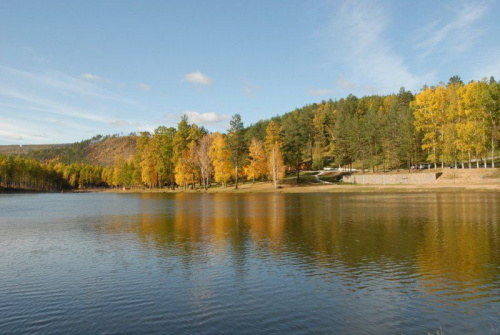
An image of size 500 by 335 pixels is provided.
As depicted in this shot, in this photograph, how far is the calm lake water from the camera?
568 inches

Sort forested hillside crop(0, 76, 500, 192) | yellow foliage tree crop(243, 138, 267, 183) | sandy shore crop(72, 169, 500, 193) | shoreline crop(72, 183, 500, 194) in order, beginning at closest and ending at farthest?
shoreline crop(72, 183, 500, 194) < sandy shore crop(72, 169, 500, 193) < forested hillside crop(0, 76, 500, 192) < yellow foliage tree crop(243, 138, 267, 183)

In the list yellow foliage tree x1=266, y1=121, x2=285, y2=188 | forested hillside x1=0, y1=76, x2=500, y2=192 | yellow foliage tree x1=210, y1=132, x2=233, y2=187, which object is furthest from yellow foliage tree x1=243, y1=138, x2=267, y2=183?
yellow foliage tree x1=210, y1=132, x2=233, y2=187

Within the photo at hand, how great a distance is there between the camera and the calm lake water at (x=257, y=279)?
47.3 feet

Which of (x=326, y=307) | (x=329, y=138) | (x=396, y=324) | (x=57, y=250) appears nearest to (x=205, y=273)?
(x=326, y=307)

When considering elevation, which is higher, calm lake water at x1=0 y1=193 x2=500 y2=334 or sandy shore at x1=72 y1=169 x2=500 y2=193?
sandy shore at x1=72 y1=169 x2=500 y2=193

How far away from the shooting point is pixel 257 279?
66.0 ft

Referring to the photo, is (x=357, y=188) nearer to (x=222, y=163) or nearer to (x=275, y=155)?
(x=275, y=155)

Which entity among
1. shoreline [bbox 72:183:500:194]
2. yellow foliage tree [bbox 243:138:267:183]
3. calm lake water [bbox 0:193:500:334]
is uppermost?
yellow foliage tree [bbox 243:138:267:183]

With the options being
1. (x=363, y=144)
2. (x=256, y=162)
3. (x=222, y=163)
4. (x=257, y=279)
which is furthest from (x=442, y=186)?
(x=257, y=279)

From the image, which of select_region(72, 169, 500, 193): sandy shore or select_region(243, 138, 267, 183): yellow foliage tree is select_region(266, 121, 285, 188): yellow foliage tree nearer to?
select_region(243, 138, 267, 183): yellow foliage tree

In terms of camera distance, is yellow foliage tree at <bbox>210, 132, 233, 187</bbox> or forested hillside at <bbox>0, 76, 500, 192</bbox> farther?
yellow foliage tree at <bbox>210, 132, 233, 187</bbox>

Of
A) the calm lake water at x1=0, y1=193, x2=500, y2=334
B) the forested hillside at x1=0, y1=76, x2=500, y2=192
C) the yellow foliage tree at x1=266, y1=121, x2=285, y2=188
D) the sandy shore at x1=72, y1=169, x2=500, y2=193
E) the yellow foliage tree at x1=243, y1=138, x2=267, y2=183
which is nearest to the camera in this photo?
the calm lake water at x1=0, y1=193, x2=500, y2=334

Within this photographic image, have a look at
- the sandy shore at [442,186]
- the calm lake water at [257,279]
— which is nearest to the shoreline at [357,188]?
the sandy shore at [442,186]

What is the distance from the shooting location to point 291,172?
14012 centimetres
